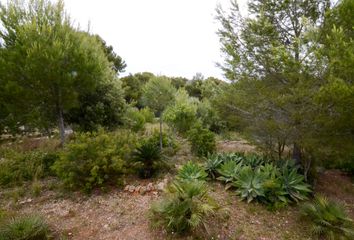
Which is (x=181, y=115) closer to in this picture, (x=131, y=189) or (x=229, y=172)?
(x=229, y=172)

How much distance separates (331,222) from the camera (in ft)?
11.4

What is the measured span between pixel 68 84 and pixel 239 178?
17.2 feet

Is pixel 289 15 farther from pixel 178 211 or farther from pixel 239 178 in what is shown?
pixel 178 211

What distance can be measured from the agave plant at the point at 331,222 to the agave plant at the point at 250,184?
94cm

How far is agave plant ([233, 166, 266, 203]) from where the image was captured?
4.26m

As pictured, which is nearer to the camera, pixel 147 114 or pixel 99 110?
pixel 99 110

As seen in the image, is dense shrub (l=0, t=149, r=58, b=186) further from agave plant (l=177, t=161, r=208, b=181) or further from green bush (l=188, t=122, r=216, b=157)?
green bush (l=188, t=122, r=216, b=157)

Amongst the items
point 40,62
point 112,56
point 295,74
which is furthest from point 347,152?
point 112,56

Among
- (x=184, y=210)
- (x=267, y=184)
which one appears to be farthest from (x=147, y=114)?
(x=184, y=210)

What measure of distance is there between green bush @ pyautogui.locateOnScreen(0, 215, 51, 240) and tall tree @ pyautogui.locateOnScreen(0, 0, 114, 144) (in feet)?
12.8

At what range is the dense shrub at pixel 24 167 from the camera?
5.18m

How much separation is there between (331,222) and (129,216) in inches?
136

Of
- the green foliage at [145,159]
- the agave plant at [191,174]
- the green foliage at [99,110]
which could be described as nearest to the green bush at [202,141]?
the green foliage at [145,159]

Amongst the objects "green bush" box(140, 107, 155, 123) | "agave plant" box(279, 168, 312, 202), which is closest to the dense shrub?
"agave plant" box(279, 168, 312, 202)
